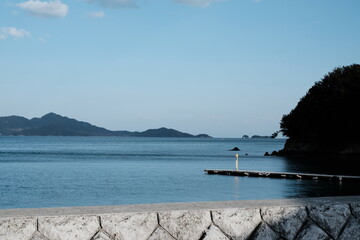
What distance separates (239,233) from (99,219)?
113 centimetres

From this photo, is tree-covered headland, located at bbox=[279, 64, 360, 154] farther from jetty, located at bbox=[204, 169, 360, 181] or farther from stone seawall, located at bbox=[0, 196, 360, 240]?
stone seawall, located at bbox=[0, 196, 360, 240]

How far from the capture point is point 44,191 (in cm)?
4697

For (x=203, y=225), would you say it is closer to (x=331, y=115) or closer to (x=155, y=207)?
(x=155, y=207)

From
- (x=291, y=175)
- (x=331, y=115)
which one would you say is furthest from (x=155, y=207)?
(x=331, y=115)

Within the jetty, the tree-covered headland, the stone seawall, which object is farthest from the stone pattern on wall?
the tree-covered headland

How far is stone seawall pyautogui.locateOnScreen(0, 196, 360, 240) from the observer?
3.78 metres

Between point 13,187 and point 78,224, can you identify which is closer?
point 78,224

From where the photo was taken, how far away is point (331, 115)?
93.1m

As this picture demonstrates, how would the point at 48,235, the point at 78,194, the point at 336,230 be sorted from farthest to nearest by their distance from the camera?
the point at 78,194, the point at 336,230, the point at 48,235

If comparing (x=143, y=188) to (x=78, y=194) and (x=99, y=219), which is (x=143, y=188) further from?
(x=99, y=219)

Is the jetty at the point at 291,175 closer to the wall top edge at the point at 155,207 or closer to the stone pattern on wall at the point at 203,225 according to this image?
the wall top edge at the point at 155,207

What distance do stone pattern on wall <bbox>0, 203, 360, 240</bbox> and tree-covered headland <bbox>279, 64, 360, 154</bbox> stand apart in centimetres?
8745

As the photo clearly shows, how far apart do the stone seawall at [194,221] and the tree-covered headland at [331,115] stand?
287 ft

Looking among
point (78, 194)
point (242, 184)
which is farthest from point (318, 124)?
point (78, 194)
